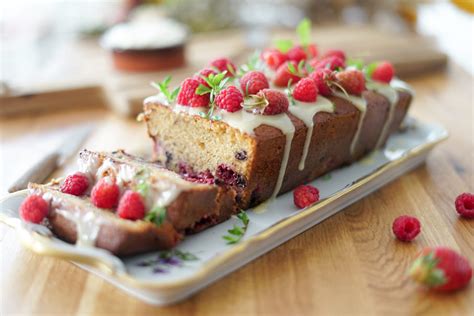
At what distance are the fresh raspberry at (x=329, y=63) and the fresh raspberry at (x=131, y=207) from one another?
1485mm

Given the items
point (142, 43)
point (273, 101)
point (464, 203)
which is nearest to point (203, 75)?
point (273, 101)

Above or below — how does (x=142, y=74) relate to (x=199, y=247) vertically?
below

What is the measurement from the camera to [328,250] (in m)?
2.67

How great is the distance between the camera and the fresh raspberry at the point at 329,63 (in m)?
3.49

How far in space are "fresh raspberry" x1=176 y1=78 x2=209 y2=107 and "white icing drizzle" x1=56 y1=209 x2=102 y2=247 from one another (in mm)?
815

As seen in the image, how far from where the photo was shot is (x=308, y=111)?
10.1 ft

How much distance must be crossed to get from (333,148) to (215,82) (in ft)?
2.70

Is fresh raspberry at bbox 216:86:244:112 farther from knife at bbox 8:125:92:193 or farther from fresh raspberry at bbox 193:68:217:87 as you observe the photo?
knife at bbox 8:125:92:193

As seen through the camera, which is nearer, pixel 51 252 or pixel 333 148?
pixel 51 252

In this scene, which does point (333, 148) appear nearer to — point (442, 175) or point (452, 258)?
point (442, 175)

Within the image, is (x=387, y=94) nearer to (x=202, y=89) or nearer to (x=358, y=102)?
(x=358, y=102)

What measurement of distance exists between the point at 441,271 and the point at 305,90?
1.19 metres

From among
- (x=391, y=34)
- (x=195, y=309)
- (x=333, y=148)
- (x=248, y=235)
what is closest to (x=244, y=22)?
(x=391, y=34)

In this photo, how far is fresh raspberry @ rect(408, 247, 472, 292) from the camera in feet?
7.56
